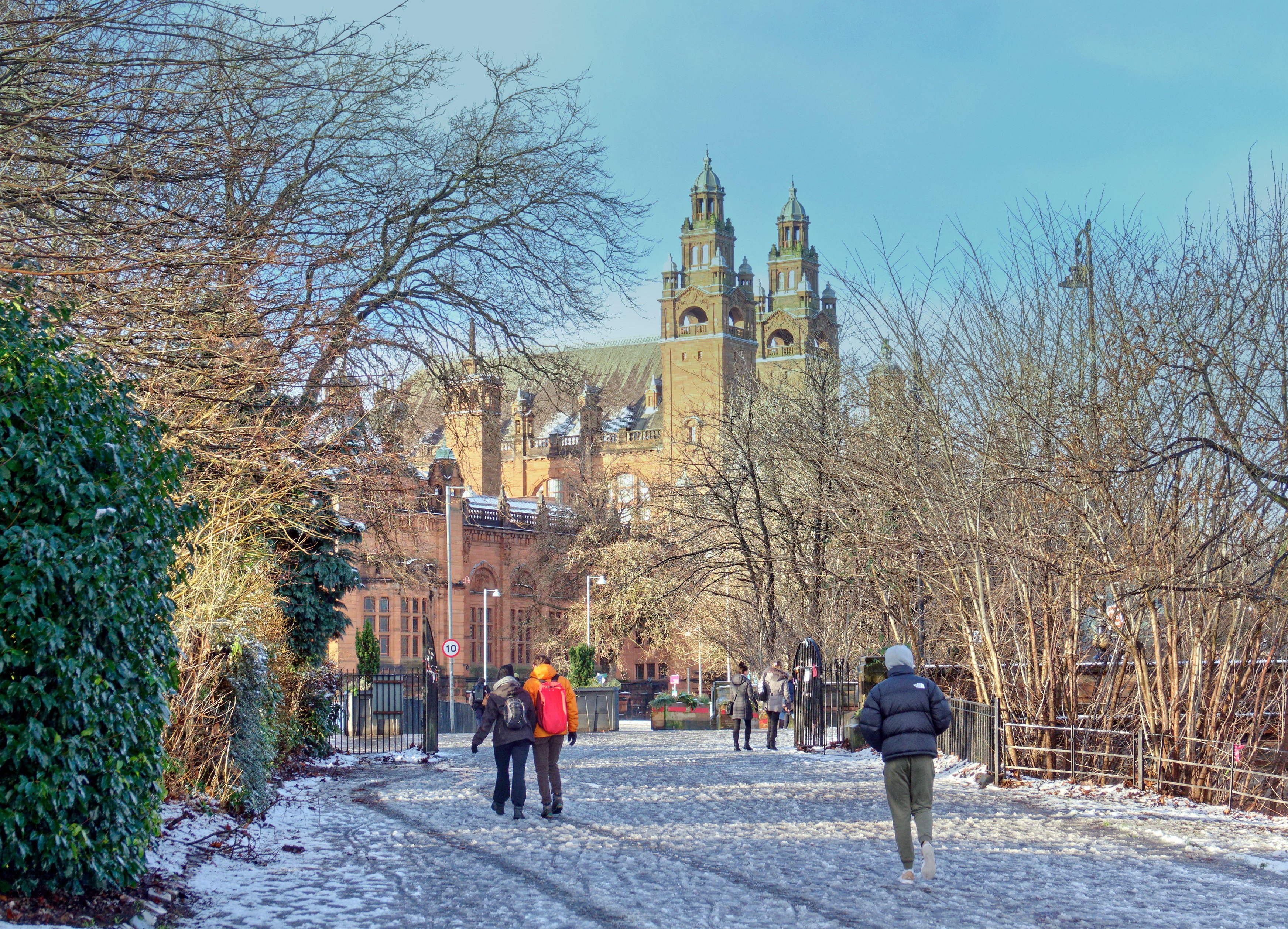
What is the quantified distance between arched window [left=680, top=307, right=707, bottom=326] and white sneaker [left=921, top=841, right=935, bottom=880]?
303 ft

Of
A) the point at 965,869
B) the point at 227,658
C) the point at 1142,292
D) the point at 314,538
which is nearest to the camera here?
the point at 965,869

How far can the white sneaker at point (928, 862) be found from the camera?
934cm

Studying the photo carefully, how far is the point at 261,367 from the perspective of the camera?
465 inches

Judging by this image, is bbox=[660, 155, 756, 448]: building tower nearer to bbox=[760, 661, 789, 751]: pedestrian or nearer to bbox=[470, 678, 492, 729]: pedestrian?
bbox=[470, 678, 492, 729]: pedestrian

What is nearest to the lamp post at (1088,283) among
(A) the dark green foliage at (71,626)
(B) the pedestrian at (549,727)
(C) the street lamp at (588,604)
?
(B) the pedestrian at (549,727)

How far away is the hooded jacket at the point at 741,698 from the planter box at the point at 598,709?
11541 mm

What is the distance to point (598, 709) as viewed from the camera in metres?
37.2

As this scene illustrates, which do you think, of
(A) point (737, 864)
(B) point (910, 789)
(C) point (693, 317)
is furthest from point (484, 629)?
(B) point (910, 789)

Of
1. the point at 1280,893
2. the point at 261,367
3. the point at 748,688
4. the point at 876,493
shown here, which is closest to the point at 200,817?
the point at 261,367

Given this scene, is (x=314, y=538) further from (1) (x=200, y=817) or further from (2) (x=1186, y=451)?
(2) (x=1186, y=451)

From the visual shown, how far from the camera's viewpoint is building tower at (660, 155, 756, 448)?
99188 millimetres

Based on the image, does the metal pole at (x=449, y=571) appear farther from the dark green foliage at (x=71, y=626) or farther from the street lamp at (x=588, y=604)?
the dark green foliage at (x=71, y=626)

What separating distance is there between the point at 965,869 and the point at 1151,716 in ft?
22.7

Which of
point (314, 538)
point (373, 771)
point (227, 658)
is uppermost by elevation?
point (314, 538)
